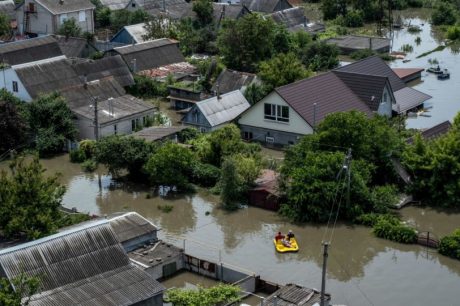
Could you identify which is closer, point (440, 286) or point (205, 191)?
point (440, 286)

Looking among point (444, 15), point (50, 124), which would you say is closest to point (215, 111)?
point (50, 124)

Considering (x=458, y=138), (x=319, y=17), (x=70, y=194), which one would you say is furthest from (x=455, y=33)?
(x=70, y=194)

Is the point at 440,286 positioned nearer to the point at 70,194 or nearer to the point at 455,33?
the point at 70,194

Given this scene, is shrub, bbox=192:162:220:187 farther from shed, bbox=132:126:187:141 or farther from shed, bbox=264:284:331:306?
shed, bbox=264:284:331:306

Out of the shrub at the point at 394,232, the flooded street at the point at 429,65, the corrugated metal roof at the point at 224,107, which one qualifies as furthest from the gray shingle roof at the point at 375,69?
the shrub at the point at 394,232

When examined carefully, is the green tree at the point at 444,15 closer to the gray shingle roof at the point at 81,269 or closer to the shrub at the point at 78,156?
the shrub at the point at 78,156

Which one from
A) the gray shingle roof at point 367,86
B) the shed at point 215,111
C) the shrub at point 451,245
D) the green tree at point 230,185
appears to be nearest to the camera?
the shrub at point 451,245

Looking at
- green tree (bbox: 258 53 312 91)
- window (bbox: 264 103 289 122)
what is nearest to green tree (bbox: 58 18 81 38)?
green tree (bbox: 258 53 312 91)
